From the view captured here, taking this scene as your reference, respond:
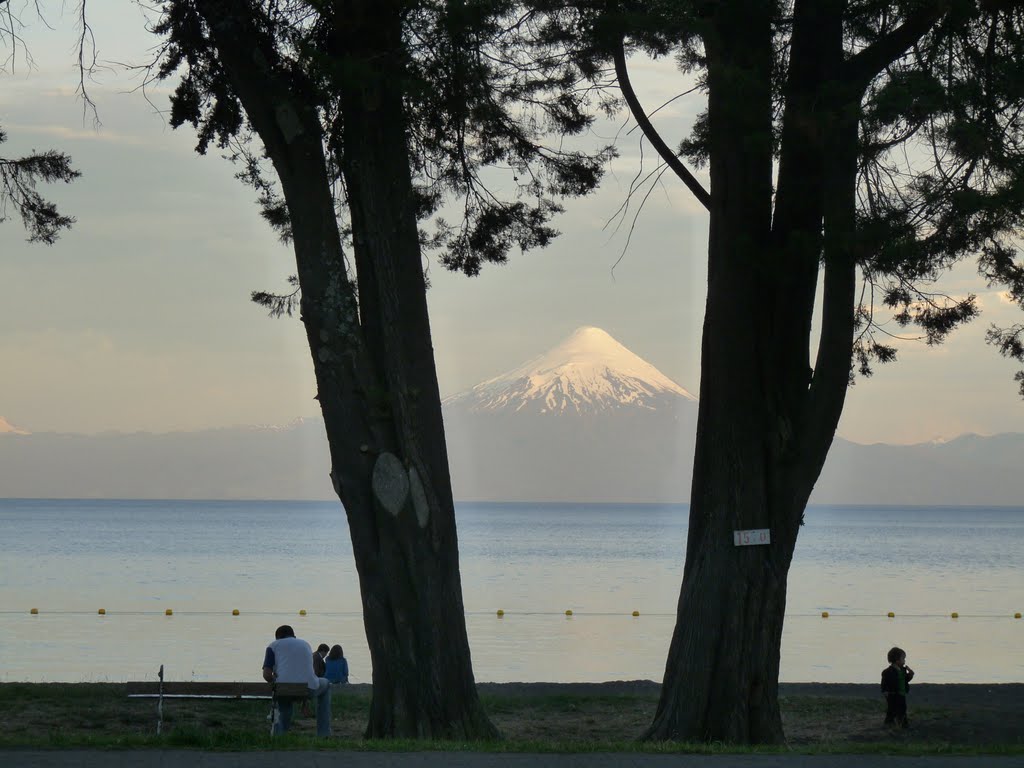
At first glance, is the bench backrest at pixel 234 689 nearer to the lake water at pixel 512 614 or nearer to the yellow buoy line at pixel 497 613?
the lake water at pixel 512 614

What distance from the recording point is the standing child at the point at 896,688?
13797 millimetres

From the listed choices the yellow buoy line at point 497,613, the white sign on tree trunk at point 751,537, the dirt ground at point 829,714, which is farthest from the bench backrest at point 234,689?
the yellow buoy line at point 497,613

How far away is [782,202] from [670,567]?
4829cm

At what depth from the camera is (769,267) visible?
1189 centimetres

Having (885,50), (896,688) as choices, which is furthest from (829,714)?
(885,50)

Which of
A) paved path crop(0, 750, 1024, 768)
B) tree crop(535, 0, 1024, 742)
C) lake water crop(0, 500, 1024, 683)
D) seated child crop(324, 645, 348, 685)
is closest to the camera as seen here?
paved path crop(0, 750, 1024, 768)

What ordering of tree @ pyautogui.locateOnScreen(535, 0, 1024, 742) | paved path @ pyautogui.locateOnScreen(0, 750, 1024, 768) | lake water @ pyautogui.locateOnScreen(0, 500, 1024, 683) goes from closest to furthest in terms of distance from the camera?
paved path @ pyautogui.locateOnScreen(0, 750, 1024, 768), tree @ pyautogui.locateOnScreen(535, 0, 1024, 742), lake water @ pyautogui.locateOnScreen(0, 500, 1024, 683)

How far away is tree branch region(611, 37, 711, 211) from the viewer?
1277 centimetres

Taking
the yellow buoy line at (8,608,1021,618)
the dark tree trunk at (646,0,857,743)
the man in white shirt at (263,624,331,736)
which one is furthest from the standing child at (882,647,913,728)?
the yellow buoy line at (8,608,1021,618)

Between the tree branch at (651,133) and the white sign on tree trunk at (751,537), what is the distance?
117 inches

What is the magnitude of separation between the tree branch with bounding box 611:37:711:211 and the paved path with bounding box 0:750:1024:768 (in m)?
5.54

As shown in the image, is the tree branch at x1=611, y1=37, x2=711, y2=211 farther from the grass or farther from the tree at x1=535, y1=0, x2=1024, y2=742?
the grass

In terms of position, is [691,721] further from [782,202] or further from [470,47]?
[470,47]

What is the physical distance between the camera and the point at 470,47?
11.7 metres
